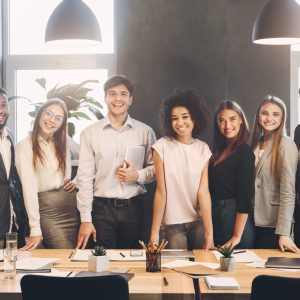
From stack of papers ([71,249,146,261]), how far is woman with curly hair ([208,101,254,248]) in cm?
84

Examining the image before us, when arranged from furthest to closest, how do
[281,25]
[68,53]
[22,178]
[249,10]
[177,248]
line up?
[68,53] < [249,10] < [22,178] < [177,248] < [281,25]

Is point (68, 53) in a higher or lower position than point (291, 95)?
higher

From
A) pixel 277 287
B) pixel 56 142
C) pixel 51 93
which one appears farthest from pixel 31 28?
pixel 277 287

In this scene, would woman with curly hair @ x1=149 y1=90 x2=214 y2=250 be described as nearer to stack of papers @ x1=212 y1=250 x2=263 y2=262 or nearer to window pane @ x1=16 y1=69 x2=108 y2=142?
stack of papers @ x1=212 y1=250 x2=263 y2=262

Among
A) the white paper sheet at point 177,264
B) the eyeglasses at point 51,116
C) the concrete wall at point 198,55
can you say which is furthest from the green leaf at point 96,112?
the white paper sheet at point 177,264

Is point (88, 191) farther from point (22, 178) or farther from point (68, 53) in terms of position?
point (68, 53)

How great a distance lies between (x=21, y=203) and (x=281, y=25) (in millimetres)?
2253

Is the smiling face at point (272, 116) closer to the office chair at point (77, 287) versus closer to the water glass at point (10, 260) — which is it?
the water glass at point (10, 260)

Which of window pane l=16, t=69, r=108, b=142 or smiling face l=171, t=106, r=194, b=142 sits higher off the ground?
window pane l=16, t=69, r=108, b=142

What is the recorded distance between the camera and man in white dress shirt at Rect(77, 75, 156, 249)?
430 cm

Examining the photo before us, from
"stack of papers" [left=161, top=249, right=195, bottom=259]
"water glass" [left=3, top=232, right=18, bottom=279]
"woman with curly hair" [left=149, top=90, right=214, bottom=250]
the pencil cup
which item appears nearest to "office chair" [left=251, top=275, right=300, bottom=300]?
the pencil cup

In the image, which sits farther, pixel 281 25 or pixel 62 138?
pixel 62 138

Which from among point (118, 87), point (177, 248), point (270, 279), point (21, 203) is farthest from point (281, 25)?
point (21, 203)

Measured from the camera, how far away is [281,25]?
365 cm
